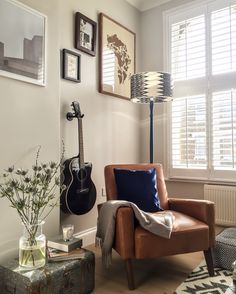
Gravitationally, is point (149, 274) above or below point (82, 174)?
below

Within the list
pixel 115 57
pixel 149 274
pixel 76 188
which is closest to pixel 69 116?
pixel 76 188

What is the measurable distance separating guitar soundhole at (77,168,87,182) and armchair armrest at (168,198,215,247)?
→ 894 mm

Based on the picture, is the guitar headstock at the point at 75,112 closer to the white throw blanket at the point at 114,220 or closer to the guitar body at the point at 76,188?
the guitar body at the point at 76,188

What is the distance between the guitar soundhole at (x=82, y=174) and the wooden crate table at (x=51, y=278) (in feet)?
2.69

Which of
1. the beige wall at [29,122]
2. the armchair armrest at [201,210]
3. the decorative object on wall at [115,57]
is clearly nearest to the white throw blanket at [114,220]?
the armchair armrest at [201,210]

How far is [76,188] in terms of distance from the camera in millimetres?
2504

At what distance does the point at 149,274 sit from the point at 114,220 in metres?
0.61

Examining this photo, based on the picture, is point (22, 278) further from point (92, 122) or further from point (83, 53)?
point (83, 53)

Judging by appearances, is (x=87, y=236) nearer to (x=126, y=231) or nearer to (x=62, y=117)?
(x=126, y=231)

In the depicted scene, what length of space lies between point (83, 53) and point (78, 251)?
2.01 m

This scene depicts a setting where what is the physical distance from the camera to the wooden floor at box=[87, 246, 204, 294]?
77.2 inches

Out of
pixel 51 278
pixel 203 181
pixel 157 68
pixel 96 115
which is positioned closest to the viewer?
pixel 51 278

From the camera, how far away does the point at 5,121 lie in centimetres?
189

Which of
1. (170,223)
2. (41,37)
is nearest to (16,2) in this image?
(41,37)
